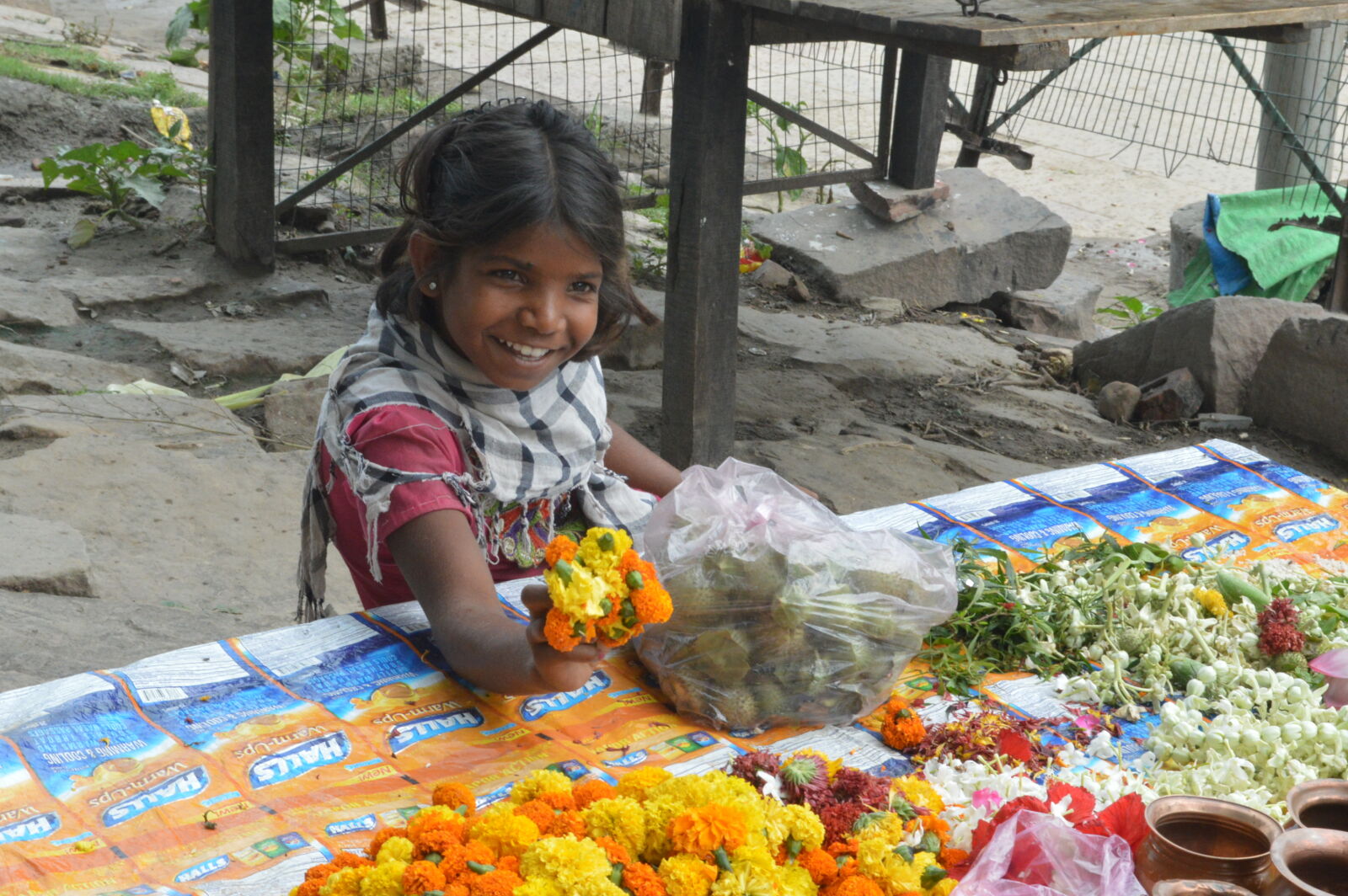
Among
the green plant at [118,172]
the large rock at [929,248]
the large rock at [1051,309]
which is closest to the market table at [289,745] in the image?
the green plant at [118,172]

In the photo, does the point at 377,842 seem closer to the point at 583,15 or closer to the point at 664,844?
the point at 664,844

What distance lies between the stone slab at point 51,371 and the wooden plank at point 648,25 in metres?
2.06

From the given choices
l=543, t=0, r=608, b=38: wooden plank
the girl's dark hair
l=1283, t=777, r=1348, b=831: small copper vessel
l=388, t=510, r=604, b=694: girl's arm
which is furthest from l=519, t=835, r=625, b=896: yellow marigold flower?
l=543, t=0, r=608, b=38: wooden plank

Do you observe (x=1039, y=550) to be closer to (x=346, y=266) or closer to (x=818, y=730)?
(x=818, y=730)

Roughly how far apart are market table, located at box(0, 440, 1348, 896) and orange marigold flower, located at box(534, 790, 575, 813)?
28cm

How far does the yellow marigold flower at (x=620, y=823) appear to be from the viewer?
4.33 feet

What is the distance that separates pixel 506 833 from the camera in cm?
130

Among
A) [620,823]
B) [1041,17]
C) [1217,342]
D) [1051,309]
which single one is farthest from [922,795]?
[1051,309]

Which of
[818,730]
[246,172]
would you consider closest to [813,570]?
[818,730]

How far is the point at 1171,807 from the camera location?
4.56 ft

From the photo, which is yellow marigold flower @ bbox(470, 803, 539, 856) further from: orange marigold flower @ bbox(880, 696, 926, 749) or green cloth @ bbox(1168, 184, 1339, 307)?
green cloth @ bbox(1168, 184, 1339, 307)

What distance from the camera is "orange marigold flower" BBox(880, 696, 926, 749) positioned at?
5.89ft

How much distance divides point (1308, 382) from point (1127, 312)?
252 centimetres

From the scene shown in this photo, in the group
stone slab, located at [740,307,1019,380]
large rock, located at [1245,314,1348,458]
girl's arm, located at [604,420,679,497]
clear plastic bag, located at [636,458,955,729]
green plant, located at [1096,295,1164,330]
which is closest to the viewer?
clear plastic bag, located at [636,458,955,729]
